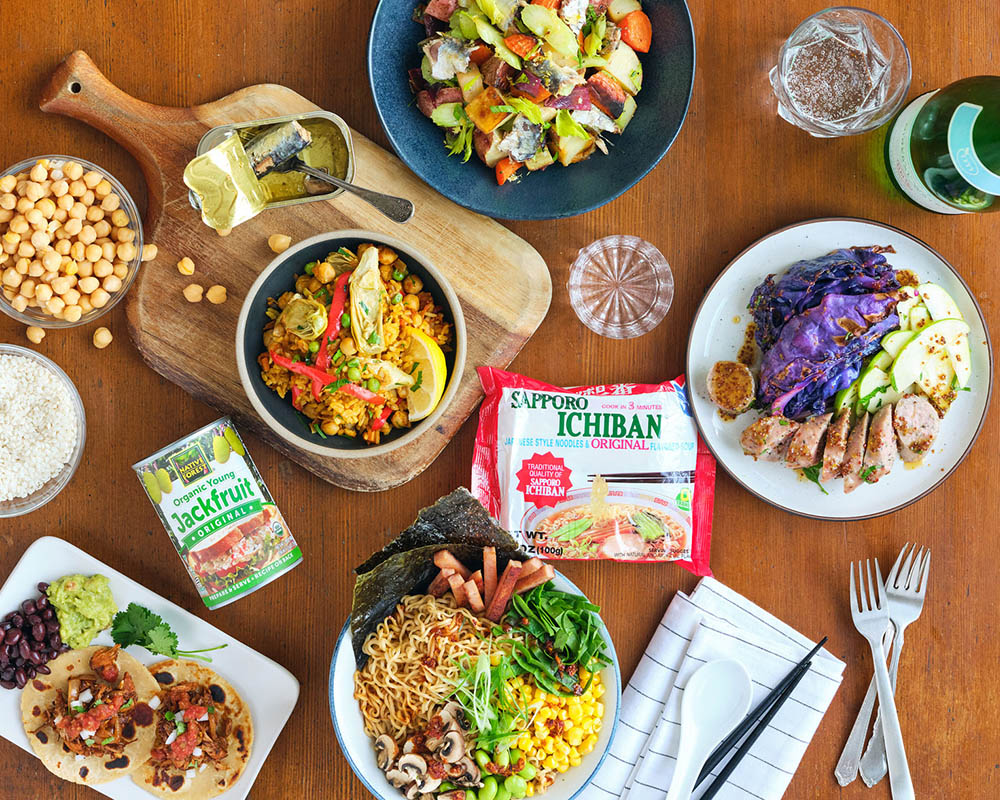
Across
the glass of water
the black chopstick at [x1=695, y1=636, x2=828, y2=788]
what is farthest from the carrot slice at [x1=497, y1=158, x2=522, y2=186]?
the black chopstick at [x1=695, y1=636, x2=828, y2=788]

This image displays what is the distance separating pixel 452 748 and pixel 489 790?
0.14 meters

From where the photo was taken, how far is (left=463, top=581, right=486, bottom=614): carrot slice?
1.91 metres

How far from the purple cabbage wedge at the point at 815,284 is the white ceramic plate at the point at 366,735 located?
855mm

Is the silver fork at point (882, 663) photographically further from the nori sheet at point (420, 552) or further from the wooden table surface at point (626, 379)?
the nori sheet at point (420, 552)

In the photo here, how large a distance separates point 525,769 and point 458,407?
0.91 metres

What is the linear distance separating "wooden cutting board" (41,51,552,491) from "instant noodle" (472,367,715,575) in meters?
0.18

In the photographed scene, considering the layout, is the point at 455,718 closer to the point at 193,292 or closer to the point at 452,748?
the point at 452,748

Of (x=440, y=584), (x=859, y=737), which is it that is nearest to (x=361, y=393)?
(x=440, y=584)

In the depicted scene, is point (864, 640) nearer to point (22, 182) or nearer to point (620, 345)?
Answer: point (620, 345)

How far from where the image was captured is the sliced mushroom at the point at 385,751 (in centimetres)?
185

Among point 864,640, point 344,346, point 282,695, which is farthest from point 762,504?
point 282,695

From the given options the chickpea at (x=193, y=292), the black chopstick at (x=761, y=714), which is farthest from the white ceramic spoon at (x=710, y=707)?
the chickpea at (x=193, y=292)

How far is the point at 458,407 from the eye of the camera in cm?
206

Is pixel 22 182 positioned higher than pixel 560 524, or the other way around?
pixel 22 182
